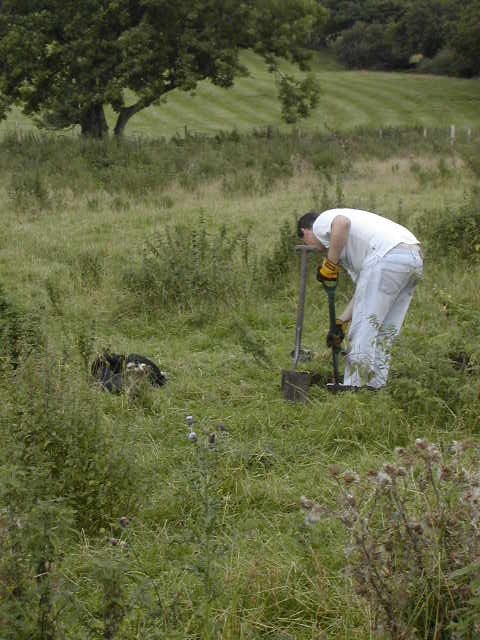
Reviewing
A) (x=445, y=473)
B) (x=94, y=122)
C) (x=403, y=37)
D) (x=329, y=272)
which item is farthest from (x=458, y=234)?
(x=403, y=37)

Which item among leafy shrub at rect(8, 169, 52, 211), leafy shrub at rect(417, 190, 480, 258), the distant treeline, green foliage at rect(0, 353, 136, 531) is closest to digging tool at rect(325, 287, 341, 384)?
green foliage at rect(0, 353, 136, 531)

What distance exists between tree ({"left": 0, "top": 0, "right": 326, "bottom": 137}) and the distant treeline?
34.1 meters

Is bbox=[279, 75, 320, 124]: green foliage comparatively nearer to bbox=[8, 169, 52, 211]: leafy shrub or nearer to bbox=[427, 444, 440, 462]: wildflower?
bbox=[8, 169, 52, 211]: leafy shrub

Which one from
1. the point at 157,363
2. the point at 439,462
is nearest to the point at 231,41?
the point at 157,363

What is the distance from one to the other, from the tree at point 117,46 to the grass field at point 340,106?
45.1 feet

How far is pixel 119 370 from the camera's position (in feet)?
23.1

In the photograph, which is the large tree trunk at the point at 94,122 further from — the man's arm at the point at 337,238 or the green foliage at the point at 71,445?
the green foliage at the point at 71,445

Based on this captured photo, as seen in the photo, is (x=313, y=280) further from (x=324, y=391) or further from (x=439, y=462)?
(x=439, y=462)

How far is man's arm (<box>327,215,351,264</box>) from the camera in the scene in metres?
6.19

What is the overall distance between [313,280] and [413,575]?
6.74 m

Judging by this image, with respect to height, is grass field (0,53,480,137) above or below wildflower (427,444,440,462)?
below

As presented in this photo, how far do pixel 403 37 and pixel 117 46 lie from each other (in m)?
47.3

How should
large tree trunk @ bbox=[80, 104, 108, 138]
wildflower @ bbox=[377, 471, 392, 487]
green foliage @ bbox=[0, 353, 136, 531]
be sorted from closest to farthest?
1. wildflower @ bbox=[377, 471, 392, 487]
2. green foliage @ bbox=[0, 353, 136, 531]
3. large tree trunk @ bbox=[80, 104, 108, 138]

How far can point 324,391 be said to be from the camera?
20.8 feet
